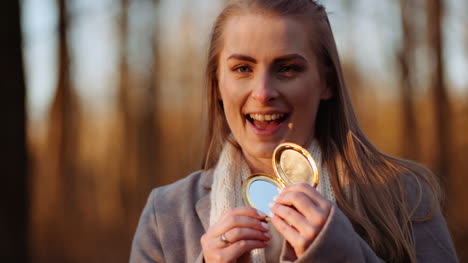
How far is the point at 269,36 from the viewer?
262cm

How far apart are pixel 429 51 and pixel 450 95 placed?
2.94ft

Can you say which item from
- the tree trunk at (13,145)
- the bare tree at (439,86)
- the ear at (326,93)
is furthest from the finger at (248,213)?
the bare tree at (439,86)

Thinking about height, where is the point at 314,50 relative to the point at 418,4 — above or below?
below

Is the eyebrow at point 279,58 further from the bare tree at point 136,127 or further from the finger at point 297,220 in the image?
the bare tree at point 136,127

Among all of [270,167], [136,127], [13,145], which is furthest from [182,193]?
[136,127]

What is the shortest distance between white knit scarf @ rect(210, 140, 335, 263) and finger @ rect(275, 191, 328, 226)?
0.67 meters

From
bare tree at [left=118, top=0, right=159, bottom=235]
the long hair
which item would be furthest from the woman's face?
bare tree at [left=118, top=0, right=159, bottom=235]

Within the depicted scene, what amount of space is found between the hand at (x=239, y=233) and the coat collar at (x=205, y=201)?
0.70 metres

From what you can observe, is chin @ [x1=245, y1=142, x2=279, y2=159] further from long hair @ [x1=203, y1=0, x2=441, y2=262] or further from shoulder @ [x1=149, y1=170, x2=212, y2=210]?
shoulder @ [x1=149, y1=170, x2=212, y2=210]

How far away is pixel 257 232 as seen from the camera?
2.19 metres

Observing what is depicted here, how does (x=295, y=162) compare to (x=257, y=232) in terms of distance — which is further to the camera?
(x=295, y=162)

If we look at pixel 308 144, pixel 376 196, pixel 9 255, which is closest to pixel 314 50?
pixel 308 144

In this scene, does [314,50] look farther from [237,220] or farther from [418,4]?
[418,4]

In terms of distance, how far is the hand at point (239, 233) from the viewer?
2193mm
